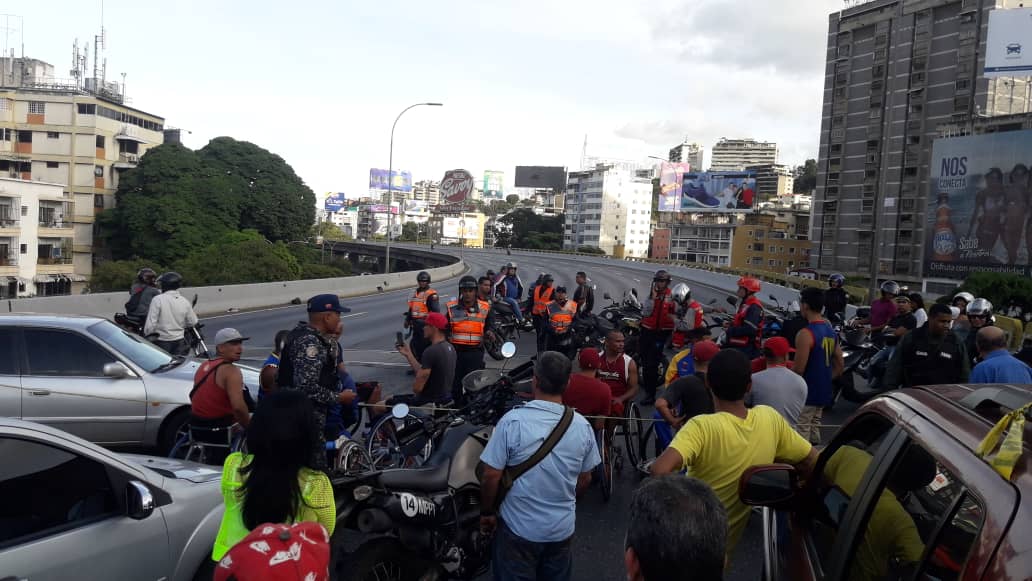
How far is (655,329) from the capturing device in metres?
10.9

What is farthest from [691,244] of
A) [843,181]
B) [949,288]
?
[949,288]

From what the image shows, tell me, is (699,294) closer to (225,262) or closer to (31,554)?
(225,262)

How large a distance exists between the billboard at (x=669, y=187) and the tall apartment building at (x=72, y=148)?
56.3 metres

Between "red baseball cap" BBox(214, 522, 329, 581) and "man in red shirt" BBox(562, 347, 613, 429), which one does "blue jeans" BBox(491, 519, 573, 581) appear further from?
"man in red shirt" BBox(562, 347, 613, 429)

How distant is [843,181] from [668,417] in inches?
3332

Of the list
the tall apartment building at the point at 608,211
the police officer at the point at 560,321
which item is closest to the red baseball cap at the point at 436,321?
the police officer at the point at 560,321

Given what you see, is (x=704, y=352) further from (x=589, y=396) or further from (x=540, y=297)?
(x=540, y=297)

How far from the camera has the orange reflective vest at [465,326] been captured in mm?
8891

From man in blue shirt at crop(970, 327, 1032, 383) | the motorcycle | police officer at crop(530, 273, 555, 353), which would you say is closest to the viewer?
the motorcycle

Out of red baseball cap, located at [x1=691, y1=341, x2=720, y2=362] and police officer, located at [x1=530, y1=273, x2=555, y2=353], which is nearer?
red baseball cap, located at [x1=691, y1=341, x2=720, y2=362]

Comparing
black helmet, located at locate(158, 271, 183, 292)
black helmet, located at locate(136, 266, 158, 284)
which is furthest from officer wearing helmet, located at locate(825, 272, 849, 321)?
black helmet, located at locate(136, 266, 158, 284)

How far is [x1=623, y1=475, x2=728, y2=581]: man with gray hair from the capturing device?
2.12 metres

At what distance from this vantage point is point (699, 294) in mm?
35781

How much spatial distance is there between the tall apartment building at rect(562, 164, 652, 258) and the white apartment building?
85514mm
